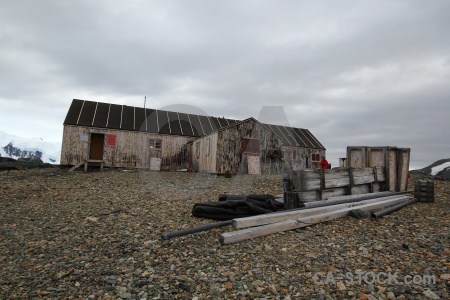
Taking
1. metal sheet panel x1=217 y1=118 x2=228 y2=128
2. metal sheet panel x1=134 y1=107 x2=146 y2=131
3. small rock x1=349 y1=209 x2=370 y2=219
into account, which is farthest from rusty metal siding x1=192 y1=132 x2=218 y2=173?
small rock x1=349 y1=209 x2=370 y2=219

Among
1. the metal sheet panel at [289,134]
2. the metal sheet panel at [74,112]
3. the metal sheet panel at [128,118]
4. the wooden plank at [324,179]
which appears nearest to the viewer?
the wooden plank at [324,179]

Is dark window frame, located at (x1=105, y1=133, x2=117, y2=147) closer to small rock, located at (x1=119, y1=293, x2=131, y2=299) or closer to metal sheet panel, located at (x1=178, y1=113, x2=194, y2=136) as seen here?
metal sheet panel, located at (x1=178, y1=113, x2=194, y2=136)

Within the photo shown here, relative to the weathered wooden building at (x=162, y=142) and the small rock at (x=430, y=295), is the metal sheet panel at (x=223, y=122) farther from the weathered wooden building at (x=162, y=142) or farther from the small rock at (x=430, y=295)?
the small rock at (x=430, y=295)

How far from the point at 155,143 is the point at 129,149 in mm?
2446

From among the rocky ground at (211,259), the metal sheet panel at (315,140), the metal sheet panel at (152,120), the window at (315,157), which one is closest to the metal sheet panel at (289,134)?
the metal sheet panel at (315,140)

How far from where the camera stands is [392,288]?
304 cm

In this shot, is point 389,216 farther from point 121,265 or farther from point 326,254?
point 121,265

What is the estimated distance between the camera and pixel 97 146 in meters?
22.9

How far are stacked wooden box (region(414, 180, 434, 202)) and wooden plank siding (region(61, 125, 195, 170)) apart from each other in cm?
1954

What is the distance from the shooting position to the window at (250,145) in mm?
19531

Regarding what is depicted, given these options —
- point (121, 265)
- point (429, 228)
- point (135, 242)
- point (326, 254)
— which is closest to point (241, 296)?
point (326, 254)

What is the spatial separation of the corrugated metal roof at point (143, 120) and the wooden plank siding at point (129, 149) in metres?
Answer: 0.54

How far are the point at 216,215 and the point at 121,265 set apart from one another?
250 centimetres

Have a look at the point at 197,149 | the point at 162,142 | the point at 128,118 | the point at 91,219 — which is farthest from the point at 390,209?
the point at 128,118
